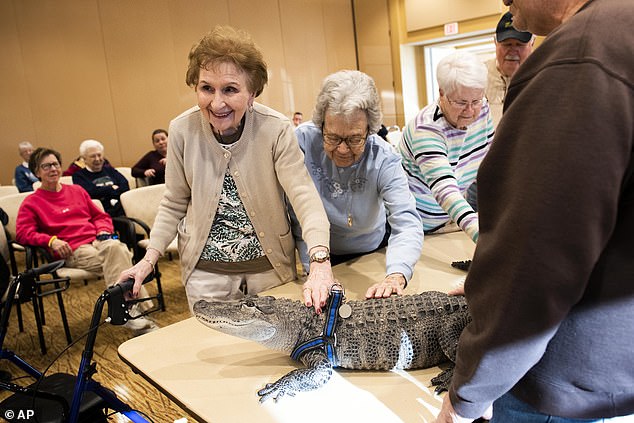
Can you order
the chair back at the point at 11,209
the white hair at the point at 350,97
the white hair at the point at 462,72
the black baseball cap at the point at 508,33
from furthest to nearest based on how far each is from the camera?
the chair back at the point at 11,209, the black baseball cap at the point at 508,33, the white hair at the point at 462,72, the white hair at the point at 350,97

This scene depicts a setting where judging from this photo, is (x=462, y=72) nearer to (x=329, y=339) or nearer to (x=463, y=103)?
(x=463, y=103)

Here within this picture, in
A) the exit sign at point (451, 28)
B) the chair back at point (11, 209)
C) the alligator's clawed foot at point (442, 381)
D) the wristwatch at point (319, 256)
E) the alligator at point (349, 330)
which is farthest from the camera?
the exit sign at point (451, 28)

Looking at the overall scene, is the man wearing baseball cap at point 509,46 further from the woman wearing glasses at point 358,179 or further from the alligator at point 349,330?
the alligator at point 349,330

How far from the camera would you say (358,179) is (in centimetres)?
172

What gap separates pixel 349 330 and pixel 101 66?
6.46 m

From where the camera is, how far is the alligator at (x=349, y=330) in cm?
118

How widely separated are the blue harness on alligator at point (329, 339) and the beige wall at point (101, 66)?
19.8ft

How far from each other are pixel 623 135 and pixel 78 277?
3161 millimetres

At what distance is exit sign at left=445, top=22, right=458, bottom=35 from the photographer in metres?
8.30

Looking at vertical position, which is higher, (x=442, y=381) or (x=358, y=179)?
(x=358, y=179)

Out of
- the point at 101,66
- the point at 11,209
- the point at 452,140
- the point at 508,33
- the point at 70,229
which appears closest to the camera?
the point at 452,140

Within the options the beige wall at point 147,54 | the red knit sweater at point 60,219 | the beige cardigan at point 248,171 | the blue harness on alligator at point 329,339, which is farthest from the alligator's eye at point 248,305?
the beige wall at point 147,54

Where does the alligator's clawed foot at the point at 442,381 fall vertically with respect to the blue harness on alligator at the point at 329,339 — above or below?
below
